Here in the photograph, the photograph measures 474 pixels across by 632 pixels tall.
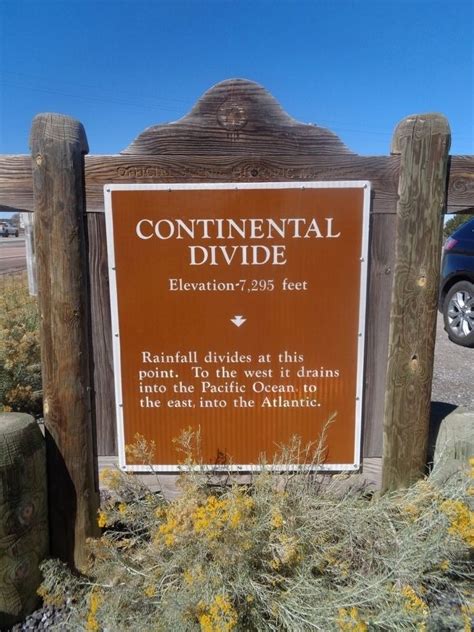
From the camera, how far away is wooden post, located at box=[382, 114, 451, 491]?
2125 millimetres

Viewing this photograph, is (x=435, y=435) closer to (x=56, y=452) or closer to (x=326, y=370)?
(x=326, y=370)

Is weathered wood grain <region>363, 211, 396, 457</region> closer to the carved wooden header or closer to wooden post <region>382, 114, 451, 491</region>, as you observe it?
wooden post <region>382, 114, 451, 491</region>

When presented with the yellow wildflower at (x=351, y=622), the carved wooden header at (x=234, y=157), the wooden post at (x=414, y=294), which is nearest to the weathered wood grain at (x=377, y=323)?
the wooden post at (x=414, y=294)

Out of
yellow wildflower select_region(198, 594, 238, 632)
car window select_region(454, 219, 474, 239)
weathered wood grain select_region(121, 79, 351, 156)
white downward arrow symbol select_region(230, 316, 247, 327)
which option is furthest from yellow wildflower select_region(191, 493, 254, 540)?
car window select_region(454, 219, 474, 239)

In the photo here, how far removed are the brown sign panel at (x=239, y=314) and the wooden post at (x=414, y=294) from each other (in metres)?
0.17

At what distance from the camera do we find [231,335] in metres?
2.25

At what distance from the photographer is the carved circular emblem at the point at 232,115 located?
2.09m

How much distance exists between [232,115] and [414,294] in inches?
46.5

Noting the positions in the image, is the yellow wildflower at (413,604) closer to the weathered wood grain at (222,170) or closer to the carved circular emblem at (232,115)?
the weathered wood grain at (222,170)

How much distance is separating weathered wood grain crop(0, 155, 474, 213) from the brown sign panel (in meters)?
0.05

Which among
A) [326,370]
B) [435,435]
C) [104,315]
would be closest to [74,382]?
[104,315]

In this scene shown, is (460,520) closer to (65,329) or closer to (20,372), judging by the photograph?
(65,329)

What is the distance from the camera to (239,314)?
2238 millimetres

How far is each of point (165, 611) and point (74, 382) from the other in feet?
3.49
